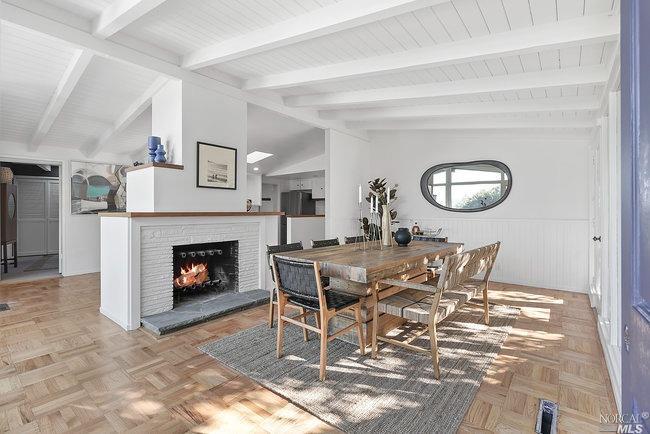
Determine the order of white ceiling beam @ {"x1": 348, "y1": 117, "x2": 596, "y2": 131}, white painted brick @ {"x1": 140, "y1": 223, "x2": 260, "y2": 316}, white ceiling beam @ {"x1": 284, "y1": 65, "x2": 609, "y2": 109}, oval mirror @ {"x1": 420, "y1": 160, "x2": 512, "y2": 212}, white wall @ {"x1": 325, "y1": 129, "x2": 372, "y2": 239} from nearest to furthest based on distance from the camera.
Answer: white ceiling beam @ {"x1": 284, "y1": 65, "x2": 609, "y2": 109}, white painted brick @ {"x1": 140, "y1": 223, "x2": 260, "y2": 316}, white ceiling beam @ {"x1": 348, "y1": 117, "x2": 596, "y2": 131}, oval mirror @ {"x1": 420, "y1": 160, "x2": 512, "y2": 212}, white wall @ {"x1": 325, "y1": 129, "x2": 372, "y2": 239}

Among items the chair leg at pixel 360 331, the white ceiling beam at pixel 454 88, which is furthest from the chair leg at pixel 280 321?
the white ceiling beam at pixel 454 88

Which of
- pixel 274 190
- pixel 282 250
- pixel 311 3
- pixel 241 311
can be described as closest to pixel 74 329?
pixel 241 311

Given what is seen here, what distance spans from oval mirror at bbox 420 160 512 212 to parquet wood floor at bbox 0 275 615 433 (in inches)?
92.2

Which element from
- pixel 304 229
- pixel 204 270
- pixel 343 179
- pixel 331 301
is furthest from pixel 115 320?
pixel 343 179

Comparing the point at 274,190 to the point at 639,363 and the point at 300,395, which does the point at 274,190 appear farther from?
the point at 639,363

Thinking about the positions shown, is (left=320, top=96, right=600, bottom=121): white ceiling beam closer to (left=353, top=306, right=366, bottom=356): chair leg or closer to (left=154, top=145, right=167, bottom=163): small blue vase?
(left=154, top=145, right=167, bottom=163): small blue vase

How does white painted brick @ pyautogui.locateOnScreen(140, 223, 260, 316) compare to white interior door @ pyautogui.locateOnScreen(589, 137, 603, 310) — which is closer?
white painted brick @ pyautogui.locateOnScreen(140, 223, 260, 316)

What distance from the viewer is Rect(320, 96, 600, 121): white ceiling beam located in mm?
3500

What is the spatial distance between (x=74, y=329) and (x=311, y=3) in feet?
11.4

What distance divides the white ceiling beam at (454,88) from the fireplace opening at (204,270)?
86.7 inches

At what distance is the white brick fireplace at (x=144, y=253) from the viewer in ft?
9.82

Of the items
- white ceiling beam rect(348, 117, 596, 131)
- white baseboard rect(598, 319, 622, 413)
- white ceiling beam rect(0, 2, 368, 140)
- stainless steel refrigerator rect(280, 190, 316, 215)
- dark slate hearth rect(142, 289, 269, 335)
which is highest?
white ceiling beam rect(0, 2, 368, 140)

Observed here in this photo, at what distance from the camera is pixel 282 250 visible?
10.0 ft

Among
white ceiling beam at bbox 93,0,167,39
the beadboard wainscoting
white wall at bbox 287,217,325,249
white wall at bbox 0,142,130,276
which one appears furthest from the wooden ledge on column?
the beadboard wainscoting
